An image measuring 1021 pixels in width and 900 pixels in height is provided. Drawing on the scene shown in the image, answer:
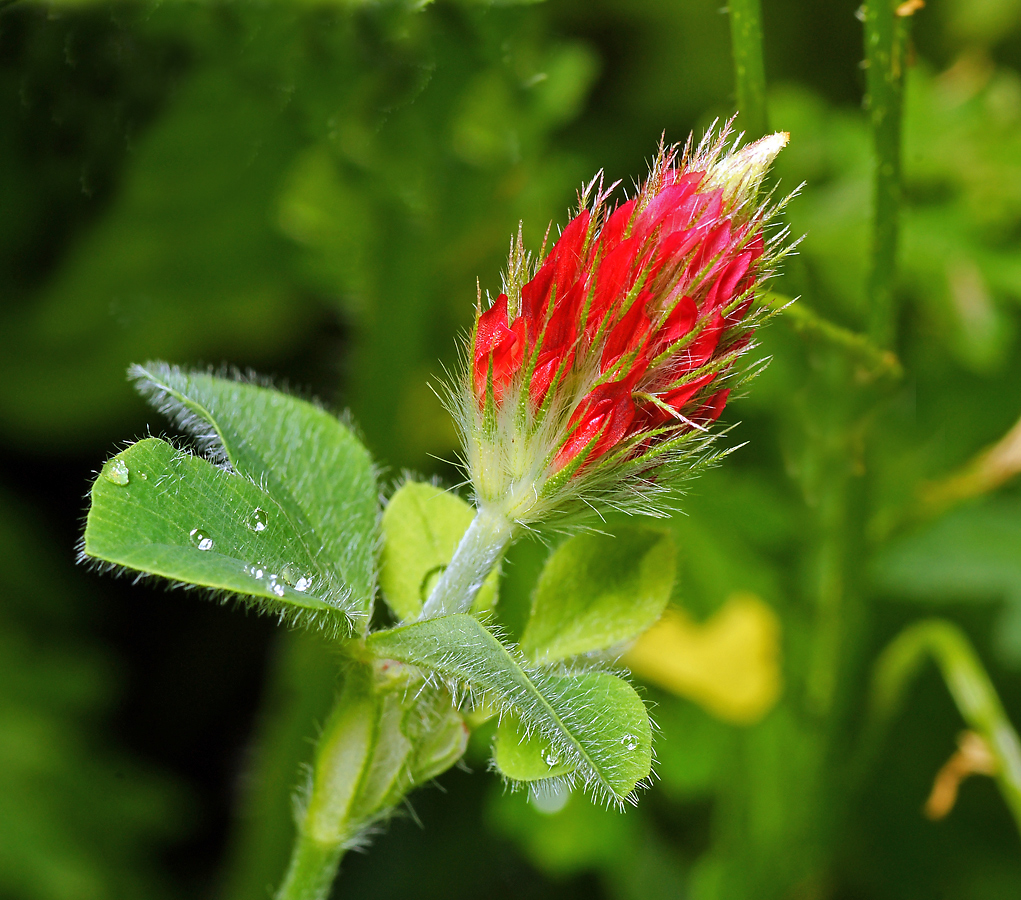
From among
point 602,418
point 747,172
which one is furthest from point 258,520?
point 747,172

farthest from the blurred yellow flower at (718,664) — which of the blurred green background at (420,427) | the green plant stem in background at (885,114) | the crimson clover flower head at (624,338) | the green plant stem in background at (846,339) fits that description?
the crimson clover flower head at (624,338)

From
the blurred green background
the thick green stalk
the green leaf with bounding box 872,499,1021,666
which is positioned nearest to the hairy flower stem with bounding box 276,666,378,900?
the blurred green background

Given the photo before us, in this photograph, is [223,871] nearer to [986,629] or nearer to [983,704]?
[983,704]

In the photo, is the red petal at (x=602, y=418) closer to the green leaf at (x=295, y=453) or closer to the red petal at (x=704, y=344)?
the red petal at (x=704, y=344)

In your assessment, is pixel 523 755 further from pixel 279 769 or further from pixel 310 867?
pixel 279 769

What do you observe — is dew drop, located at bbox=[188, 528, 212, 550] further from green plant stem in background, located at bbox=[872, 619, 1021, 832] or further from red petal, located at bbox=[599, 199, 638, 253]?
green plant stem in background, located at bbox=[872, 619, 1021, 832]
